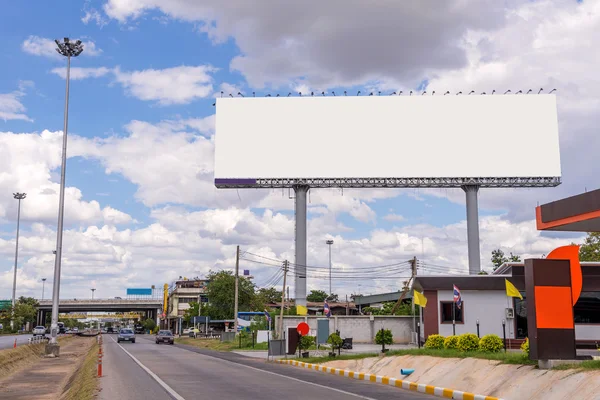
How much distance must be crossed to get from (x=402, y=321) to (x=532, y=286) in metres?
34.4

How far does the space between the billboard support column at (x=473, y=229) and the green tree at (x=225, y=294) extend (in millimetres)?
34158

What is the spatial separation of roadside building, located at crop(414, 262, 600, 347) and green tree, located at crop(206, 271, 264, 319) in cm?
5109

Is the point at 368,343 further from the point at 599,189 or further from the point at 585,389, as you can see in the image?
the point at 585,389

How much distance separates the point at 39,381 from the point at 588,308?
2808 cm

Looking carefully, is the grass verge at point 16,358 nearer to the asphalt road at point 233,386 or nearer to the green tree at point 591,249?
the asphalt road at point 233,386

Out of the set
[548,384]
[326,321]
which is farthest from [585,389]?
[326,321]

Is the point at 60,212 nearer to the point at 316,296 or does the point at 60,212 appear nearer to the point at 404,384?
the point at 404,384

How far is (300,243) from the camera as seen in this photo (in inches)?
2662

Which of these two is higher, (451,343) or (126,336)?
(451,343)

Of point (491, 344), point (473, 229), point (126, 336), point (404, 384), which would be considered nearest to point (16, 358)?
point (404, 384)

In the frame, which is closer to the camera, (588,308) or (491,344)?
(491,344)

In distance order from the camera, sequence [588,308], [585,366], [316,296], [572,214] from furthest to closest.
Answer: [316,296] < [588,308] < [572,214] < [585,366]

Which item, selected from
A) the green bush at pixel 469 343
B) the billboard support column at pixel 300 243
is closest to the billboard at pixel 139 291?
the billboard support column at pixel 300 243

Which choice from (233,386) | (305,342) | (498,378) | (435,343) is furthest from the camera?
(305,342)
